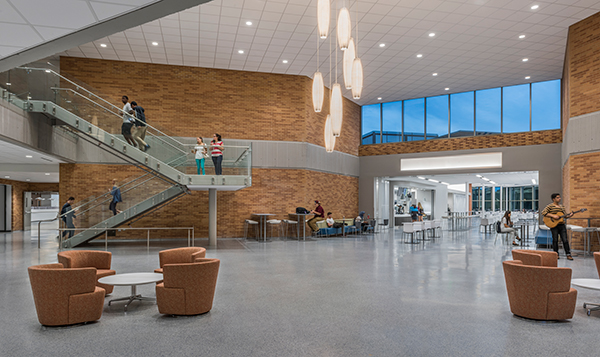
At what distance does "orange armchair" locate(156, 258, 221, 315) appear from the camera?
5.18 meters

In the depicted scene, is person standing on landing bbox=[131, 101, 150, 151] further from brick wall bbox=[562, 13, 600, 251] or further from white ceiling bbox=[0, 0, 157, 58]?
brick wall bbox=[562, 13, 600, 251]

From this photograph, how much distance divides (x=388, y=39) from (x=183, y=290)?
11.4 meters

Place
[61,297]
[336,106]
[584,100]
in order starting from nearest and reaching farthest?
[61,297] → [336,106] → [584,100]

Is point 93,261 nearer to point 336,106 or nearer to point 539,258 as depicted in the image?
point 336,106

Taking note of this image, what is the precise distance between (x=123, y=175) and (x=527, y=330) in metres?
14.6

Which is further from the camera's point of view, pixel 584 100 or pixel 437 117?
pixel 437 117

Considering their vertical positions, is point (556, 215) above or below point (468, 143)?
below

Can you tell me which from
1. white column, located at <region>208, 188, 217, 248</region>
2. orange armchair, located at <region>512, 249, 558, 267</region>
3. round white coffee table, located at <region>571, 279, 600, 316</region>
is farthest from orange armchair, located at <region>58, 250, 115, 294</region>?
round white coffee table, located at <region>571, 279, 600, 316</region>

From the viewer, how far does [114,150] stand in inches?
508

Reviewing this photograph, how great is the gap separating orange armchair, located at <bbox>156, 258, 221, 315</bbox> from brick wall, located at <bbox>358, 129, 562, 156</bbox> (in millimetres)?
17382

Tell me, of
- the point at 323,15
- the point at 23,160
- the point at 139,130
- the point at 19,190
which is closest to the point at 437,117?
the point at 139,130

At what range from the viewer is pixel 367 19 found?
39.4 ft

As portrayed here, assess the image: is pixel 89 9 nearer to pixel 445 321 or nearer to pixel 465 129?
pixel 445 321

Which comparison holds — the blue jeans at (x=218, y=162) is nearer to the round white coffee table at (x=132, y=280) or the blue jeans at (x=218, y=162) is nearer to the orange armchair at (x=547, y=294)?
the round white coffee table at (x=132, y=280)
